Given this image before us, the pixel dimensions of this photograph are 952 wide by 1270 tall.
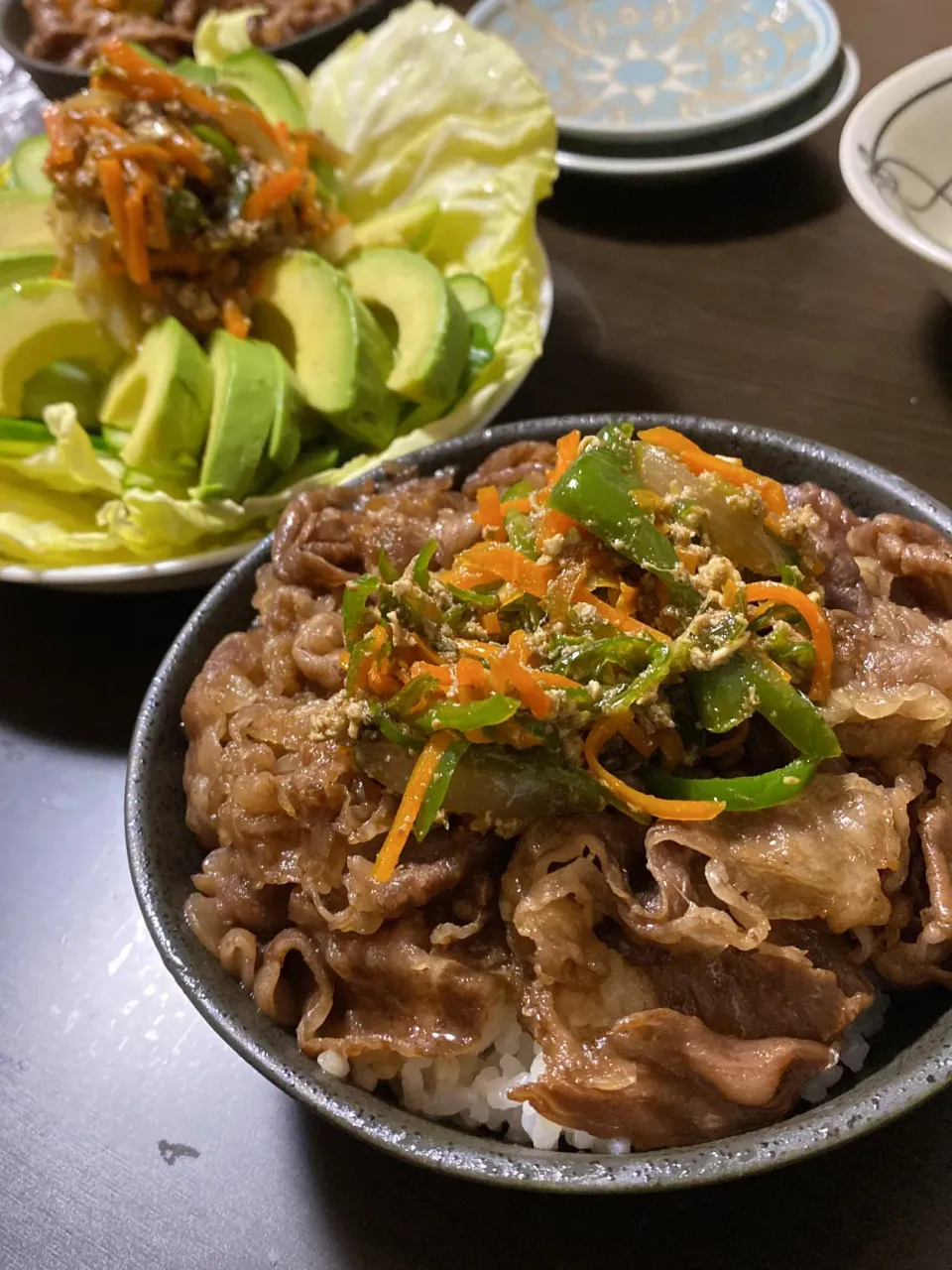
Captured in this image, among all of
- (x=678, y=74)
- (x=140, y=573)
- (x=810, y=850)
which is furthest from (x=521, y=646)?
(x=678, y=74)

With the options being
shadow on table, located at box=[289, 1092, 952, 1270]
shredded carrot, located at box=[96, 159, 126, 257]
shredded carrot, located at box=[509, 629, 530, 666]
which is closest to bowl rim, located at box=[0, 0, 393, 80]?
shredded carrot, located at box=[96, 159, 126, 257]

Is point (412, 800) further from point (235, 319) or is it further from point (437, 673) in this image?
point (235, 319)

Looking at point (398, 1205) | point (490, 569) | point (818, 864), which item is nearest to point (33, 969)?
point (398, 1205)

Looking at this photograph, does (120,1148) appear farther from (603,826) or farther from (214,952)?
(603,826)

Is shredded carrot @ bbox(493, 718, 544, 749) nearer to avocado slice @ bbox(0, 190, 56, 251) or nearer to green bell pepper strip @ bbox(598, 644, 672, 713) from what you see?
green bell pepper strip @ bbox(598, 644, 672, 713)

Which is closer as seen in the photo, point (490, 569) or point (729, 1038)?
point (729, 1038)

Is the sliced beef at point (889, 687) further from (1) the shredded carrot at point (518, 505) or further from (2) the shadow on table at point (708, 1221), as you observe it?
(2) the shadow on table at point (708, 1221)
